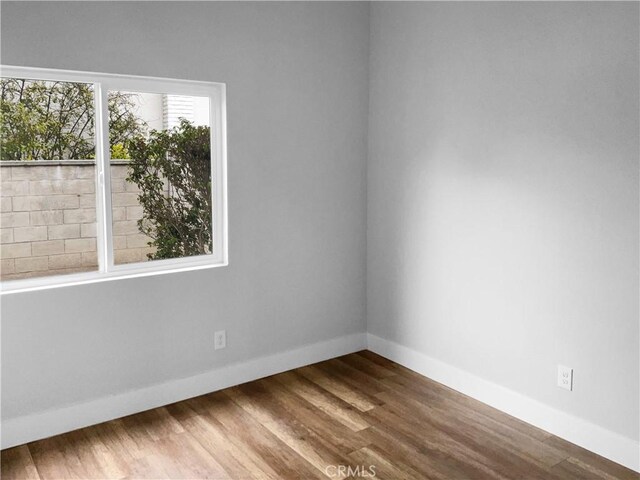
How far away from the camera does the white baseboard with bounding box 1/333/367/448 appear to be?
295 centimetres

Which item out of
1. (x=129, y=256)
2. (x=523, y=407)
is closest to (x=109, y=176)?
(x=129, y=256)

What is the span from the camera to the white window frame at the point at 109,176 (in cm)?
298

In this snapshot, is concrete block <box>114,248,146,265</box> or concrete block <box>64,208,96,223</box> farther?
concrete block <box>114,248,146,265</box>

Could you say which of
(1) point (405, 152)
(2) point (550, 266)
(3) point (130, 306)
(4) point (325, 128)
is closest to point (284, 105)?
(4) point (325, 128)

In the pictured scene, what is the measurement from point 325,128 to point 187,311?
57.8 inches

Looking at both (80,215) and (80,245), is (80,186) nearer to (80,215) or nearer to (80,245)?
(80,215)

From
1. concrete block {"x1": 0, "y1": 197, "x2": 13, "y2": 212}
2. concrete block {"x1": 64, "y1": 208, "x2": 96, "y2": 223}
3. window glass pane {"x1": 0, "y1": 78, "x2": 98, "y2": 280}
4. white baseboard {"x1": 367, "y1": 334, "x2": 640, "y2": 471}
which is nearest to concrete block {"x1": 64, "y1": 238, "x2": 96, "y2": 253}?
window glass pane {"x1": 0, "y1": 78, "x2": 98, "y2": 280}

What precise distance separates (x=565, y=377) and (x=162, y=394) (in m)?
2.17

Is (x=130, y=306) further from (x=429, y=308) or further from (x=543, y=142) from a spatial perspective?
(x=543, y=142)

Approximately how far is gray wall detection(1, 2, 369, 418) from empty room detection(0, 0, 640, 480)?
0.01m

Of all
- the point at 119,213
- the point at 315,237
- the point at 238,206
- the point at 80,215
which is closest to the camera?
the point at 80,215

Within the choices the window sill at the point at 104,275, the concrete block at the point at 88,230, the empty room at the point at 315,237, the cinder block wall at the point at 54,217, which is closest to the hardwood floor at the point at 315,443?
the empty room at the point at 315,237

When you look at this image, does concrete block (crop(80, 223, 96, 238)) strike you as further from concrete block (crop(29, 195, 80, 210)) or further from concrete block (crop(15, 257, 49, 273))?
concrete block (crop(15, 257, 49, 273))

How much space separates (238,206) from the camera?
11.7ft
